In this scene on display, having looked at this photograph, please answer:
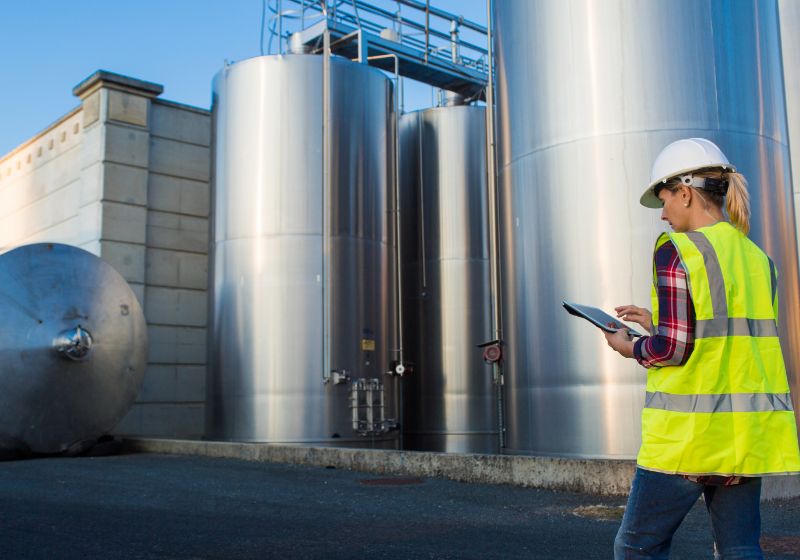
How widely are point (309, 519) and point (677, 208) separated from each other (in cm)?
418

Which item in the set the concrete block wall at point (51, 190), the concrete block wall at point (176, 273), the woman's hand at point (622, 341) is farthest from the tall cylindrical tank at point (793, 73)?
the concrete block wall at point (51, 190)

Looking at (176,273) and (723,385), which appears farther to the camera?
(176,273)

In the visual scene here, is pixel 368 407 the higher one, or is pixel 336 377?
pixel 336 377

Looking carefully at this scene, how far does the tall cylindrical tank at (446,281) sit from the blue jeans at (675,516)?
12540 mm

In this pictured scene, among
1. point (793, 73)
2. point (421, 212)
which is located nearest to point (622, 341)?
point (793, 73)

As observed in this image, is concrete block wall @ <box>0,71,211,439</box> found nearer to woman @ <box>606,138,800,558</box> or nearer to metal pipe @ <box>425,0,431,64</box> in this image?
metal pipe @ <box>425,0,431,64</box>

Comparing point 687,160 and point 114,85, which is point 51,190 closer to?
point 114,85

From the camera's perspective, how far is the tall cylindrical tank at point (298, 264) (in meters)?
12.9

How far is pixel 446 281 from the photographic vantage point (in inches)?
617

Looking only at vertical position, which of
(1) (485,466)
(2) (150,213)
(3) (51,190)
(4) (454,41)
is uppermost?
(4) (454,41)

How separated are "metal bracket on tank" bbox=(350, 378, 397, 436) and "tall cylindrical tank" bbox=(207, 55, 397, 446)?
18 mm

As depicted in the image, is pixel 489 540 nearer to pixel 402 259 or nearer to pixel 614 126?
pixel 614 126

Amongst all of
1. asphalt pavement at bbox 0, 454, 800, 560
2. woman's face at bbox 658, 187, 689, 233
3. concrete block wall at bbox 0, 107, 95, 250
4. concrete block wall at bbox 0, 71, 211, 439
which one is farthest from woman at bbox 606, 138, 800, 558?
concrete block wall at bbox 0, 107, 95, 250

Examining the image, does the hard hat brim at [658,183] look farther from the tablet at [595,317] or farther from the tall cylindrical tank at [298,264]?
the tall cylindrical tank at [298,264]
